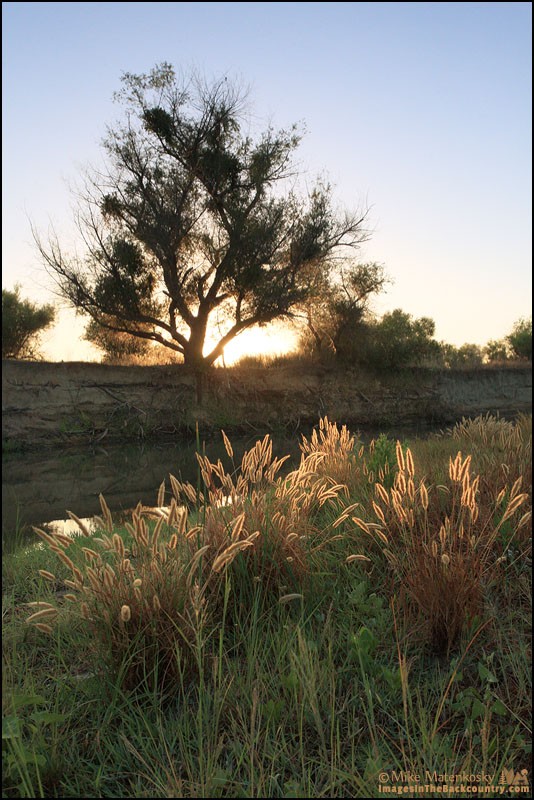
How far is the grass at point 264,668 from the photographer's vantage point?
1.72 meters

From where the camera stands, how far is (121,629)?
2.07 meters

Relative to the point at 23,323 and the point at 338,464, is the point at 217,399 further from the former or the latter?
the point at 338,464

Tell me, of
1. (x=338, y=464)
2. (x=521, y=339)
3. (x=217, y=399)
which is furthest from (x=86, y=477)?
Answer: (x=521, y=339)

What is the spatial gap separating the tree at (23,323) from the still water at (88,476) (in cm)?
1080

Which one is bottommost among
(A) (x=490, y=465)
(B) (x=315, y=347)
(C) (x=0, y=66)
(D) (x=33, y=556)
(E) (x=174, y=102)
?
(D) (x=33, y=556)

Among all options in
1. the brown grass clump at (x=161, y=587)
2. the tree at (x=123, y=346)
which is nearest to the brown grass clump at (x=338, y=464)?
the brown grass clump at (x=161, y=587)

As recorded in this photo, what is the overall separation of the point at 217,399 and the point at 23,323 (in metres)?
11.7

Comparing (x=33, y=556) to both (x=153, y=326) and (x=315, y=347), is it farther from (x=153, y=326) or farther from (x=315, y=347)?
(x=315, y=347)

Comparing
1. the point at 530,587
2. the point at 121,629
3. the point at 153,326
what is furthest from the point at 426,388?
the point at 121,629

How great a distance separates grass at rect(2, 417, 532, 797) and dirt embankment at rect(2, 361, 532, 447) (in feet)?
44.7

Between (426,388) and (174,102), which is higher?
(174,102)

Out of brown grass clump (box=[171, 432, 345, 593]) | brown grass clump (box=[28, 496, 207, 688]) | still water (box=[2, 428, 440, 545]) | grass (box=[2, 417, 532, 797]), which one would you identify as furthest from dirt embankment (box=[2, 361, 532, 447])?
brown grass clump (box=[28, 496, 207, 688])

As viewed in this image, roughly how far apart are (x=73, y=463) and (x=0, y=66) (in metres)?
11.6

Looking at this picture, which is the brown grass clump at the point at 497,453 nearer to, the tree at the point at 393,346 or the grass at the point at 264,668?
the grass at the point at 264,668
